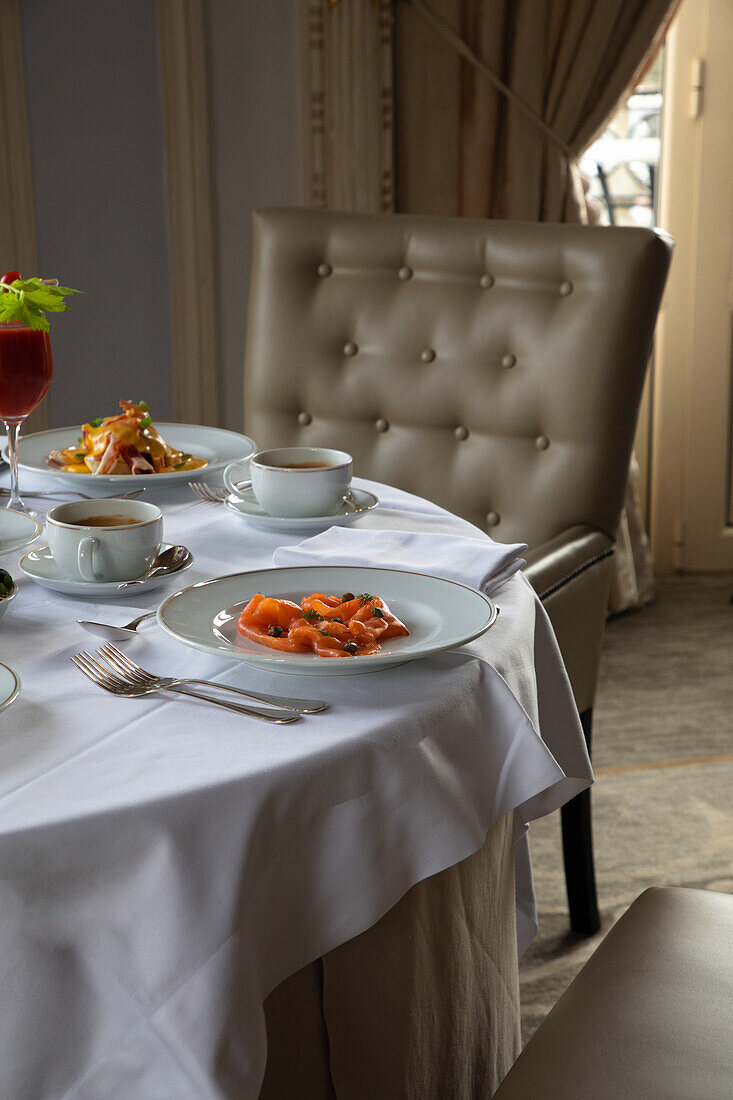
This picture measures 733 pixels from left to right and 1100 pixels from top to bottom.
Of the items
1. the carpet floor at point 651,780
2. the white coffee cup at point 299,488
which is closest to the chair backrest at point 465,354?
the carpet floor at point 651,780

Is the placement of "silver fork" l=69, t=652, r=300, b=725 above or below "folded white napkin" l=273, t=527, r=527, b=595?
below

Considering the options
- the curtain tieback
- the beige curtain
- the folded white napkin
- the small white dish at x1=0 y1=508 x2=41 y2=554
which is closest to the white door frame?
the beige curtain

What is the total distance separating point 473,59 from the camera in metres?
3.22

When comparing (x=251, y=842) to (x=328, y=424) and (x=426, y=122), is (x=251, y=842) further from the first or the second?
(x=426, y=122)

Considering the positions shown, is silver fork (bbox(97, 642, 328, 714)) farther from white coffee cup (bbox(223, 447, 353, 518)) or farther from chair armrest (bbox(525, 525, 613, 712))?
chair armrest (bbox(525, 525, 613, 712))

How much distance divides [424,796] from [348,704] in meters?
0.09

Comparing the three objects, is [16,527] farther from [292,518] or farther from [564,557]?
[564,557]

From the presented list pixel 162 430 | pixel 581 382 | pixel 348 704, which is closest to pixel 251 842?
pixel 348 704

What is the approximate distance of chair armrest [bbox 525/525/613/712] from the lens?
5.36 feet

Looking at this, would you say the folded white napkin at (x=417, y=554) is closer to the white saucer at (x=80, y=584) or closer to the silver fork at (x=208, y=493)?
the white saucer at (x=80, y=584)

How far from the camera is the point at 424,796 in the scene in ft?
2.60

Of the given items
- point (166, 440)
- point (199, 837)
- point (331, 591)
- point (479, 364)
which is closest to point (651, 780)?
point (479, 364)

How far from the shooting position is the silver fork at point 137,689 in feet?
2.53

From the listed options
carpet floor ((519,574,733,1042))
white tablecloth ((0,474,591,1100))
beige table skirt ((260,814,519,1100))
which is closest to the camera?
white tablecloth ((0,474,591,1100))
